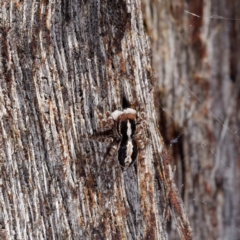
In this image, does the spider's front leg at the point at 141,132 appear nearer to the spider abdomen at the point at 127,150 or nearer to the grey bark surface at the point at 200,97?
the spider abdomen at the point at 127,150

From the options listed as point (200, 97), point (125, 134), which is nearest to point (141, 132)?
point (125, 134)

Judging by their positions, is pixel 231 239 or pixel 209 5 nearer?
pixel 209 5

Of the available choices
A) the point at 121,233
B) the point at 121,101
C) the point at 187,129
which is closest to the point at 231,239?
the point at 187,129

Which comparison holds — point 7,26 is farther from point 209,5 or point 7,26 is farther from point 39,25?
point 209,5

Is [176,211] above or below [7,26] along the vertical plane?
below

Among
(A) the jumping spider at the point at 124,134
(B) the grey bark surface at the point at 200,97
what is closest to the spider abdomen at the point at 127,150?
(A) the jumping spider at the point at 124,134

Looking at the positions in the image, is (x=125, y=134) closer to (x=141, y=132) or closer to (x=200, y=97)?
(x=141, y=132)

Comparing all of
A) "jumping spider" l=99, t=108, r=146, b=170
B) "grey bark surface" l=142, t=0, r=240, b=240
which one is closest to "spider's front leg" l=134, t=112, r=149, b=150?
"jumping spider" l=99, t=108, r=146, b=170

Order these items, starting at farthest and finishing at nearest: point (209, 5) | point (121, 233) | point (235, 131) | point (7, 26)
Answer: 1. point (235, 131)
2. point (209, 5)
3. point (121, 233)
4. point (7, 26)
